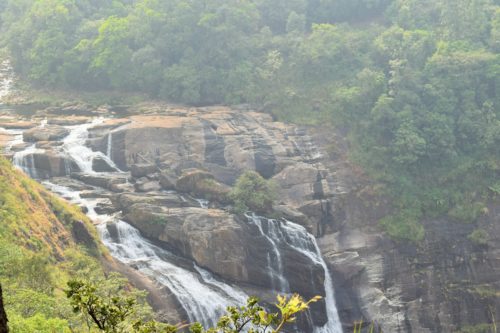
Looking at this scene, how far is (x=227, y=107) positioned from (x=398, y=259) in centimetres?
1477

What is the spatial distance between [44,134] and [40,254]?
14.5 m

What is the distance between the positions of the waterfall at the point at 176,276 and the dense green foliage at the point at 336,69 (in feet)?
33.1

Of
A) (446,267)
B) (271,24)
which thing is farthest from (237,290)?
(271,24)

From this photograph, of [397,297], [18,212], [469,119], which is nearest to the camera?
[18,212]

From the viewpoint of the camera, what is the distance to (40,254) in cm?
1474

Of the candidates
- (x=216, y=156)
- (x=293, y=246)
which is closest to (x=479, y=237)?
(x=293, y=246)

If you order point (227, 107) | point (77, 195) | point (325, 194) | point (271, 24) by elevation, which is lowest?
point (325, 194)

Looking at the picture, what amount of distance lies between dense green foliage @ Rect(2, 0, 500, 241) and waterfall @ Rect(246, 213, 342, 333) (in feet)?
15.0

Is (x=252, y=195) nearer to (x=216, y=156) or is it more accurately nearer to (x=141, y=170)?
(x=216, y=156)

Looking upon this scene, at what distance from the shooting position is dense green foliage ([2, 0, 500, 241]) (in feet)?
94.1

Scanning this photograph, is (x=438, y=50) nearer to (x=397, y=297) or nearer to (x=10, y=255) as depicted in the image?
(x=397, y=297)

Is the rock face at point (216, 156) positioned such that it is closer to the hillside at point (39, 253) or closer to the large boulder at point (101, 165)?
the large boulder at point (101, 165)

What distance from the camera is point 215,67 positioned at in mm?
36062

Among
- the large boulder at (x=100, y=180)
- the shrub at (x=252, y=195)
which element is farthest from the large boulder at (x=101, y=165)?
the shrub at (x=252, y=195)
